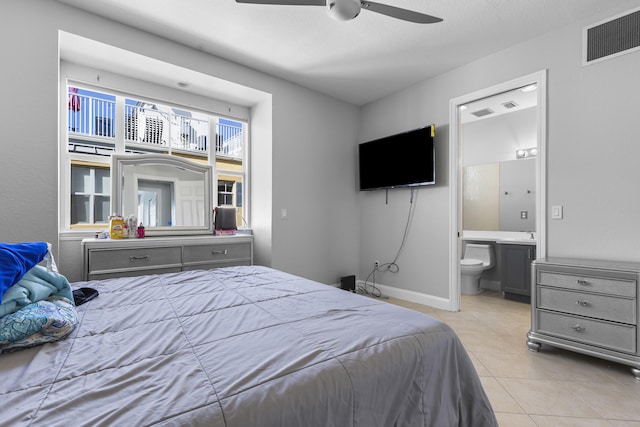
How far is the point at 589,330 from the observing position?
217 centimetres

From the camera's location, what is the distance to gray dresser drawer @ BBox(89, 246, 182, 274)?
8.40 feet

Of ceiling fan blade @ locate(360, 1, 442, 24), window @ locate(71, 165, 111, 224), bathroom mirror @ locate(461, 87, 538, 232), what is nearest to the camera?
ceiling fan blade @ locate(360, 1, 442, 24)

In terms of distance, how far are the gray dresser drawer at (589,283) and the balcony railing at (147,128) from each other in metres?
3.43

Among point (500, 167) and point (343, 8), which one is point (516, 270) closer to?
point (500, 167)

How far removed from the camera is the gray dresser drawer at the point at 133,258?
8.40 ft

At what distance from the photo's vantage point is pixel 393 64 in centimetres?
331

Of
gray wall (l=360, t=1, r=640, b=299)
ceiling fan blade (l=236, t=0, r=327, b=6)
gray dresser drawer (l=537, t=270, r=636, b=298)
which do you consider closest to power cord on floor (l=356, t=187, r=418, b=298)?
gray wall (l=360, t=1, r=640, b=299)

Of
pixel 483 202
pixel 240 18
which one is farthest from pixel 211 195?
pixel 483 202

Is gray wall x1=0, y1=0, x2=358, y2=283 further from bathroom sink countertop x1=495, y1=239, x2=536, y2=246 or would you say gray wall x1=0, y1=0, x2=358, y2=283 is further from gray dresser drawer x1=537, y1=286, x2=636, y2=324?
gray dresser drawer x1=537, y1=286, x2=636, y2=324

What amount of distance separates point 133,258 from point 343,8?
99.9 inches

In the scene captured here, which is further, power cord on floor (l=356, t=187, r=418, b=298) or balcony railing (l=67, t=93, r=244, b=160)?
power cord on floor (l=356, t=187, r=418, b=298)

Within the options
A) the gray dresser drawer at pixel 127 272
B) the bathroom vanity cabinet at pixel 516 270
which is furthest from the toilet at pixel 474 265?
the gray dresser drawer at pixel 127 272

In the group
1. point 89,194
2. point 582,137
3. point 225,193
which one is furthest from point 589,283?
point 89,194

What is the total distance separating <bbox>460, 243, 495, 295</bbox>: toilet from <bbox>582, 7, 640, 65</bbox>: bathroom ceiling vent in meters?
2.53
